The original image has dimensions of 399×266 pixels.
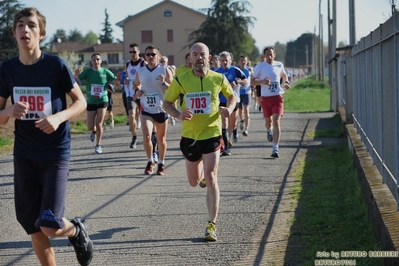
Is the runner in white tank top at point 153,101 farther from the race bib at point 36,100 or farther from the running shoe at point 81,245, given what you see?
the race bib at point 36,100

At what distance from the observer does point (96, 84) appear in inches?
656

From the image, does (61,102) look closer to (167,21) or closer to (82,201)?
(82,201)

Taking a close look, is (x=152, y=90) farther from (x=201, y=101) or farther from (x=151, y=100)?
(x=201, y=101)

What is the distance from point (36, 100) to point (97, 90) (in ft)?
35.2

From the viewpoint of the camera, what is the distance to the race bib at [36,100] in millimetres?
5773

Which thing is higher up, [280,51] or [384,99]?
[280,51]

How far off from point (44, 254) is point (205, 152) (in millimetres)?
2700

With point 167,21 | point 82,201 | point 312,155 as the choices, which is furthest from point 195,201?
point 167,21

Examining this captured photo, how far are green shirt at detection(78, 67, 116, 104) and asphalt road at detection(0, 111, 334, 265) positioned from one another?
1.16 m

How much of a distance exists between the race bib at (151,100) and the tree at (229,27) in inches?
3259

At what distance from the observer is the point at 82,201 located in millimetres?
10328

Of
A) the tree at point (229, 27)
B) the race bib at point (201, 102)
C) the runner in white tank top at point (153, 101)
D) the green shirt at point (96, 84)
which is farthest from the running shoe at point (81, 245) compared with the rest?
the tree at point (229, 27)

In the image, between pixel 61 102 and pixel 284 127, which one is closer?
pixel 61 102

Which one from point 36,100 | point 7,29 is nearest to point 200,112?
point 36,100
